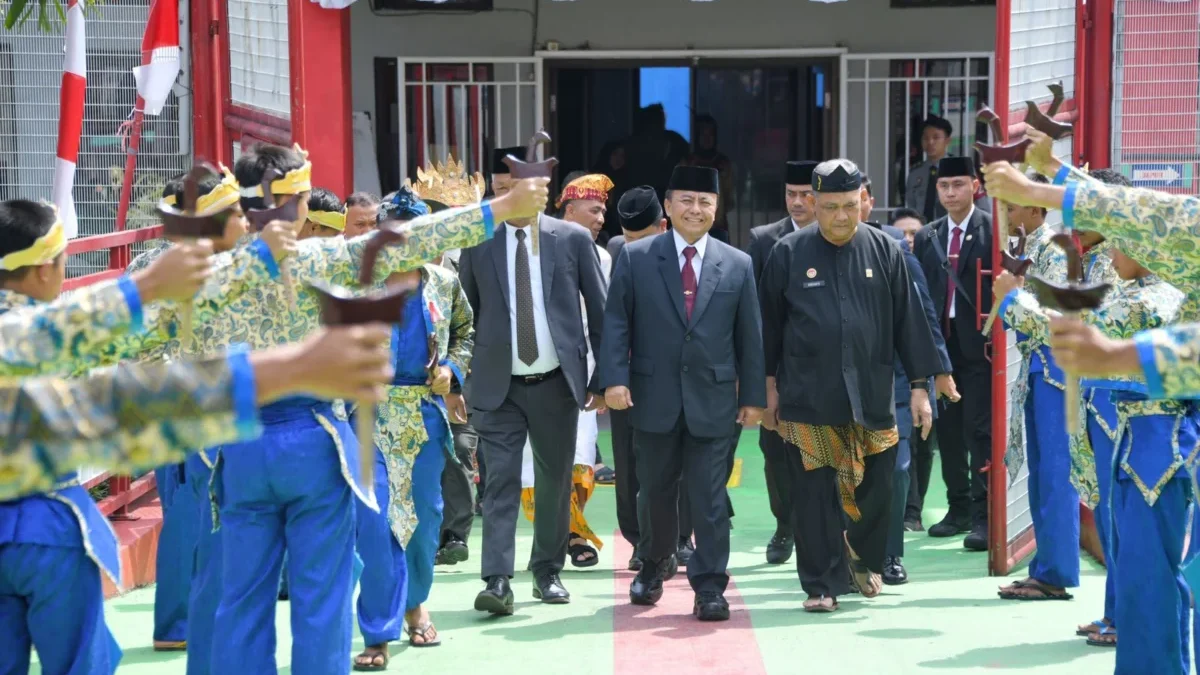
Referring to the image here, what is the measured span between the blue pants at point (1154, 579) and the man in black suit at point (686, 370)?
190 cm

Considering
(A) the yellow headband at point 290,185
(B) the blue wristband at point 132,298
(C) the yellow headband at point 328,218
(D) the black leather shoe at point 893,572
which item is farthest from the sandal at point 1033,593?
(B) the blue wristband at point 132,298

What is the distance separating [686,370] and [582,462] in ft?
4.48

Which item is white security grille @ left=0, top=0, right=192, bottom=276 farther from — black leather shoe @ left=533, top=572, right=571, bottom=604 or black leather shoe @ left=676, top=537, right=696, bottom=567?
black leather shoe @ left=676, top=537, right=696, bottom=567

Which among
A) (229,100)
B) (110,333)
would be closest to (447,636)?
(110,333)

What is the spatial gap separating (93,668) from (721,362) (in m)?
3.27

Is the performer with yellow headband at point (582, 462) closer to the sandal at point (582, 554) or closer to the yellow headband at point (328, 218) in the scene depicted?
the sandal at point (582, 554)

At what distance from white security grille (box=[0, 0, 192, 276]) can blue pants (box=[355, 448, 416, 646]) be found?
3.59 meters

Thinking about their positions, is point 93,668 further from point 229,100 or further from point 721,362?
point 229,100

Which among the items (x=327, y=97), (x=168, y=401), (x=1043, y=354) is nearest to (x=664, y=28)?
(x=327, y=97)

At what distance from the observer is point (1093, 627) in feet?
20.5

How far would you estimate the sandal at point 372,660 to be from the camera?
19.8ft

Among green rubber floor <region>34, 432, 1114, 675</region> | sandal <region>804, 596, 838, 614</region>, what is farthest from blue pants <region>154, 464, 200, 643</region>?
sandal <region>804, 596, 838, 614</region>

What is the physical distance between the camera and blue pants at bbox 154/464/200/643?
614 cm

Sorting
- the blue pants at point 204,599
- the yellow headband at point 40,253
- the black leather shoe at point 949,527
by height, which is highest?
the yellow headband at point 40,253
